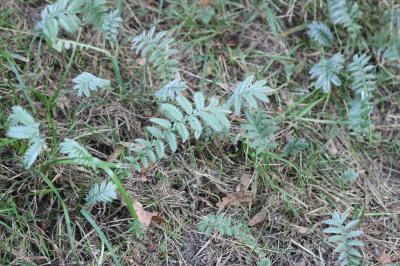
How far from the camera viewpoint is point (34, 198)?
7.11 feet

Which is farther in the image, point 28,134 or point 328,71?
point 328,71

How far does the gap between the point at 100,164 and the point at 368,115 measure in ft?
4.28

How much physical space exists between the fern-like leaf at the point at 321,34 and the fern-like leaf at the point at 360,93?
6.9 inches

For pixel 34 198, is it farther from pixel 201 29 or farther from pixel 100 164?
pixel 201 29

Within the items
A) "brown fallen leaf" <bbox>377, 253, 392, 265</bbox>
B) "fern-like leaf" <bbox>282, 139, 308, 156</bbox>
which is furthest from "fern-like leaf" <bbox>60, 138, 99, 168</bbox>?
"brown fallen leaf" <bbox>377, 253, 392, 265</bbox>

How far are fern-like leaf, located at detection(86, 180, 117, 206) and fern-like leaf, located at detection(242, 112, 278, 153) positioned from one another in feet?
1.95

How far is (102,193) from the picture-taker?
2.11 meters

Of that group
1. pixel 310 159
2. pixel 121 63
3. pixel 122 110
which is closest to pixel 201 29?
pixel 121 63

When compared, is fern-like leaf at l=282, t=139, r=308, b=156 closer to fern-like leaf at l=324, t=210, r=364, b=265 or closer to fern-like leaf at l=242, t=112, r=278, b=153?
fern-like leaf at l=242, t=112, r=278, b=153

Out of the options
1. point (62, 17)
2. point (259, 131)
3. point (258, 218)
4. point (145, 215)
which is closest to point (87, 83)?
point (62, 17)

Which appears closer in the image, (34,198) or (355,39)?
(34,198)

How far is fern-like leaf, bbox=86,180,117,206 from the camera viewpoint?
2.11 m

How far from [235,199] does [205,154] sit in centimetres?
24

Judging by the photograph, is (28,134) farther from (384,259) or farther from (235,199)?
(384,259)
